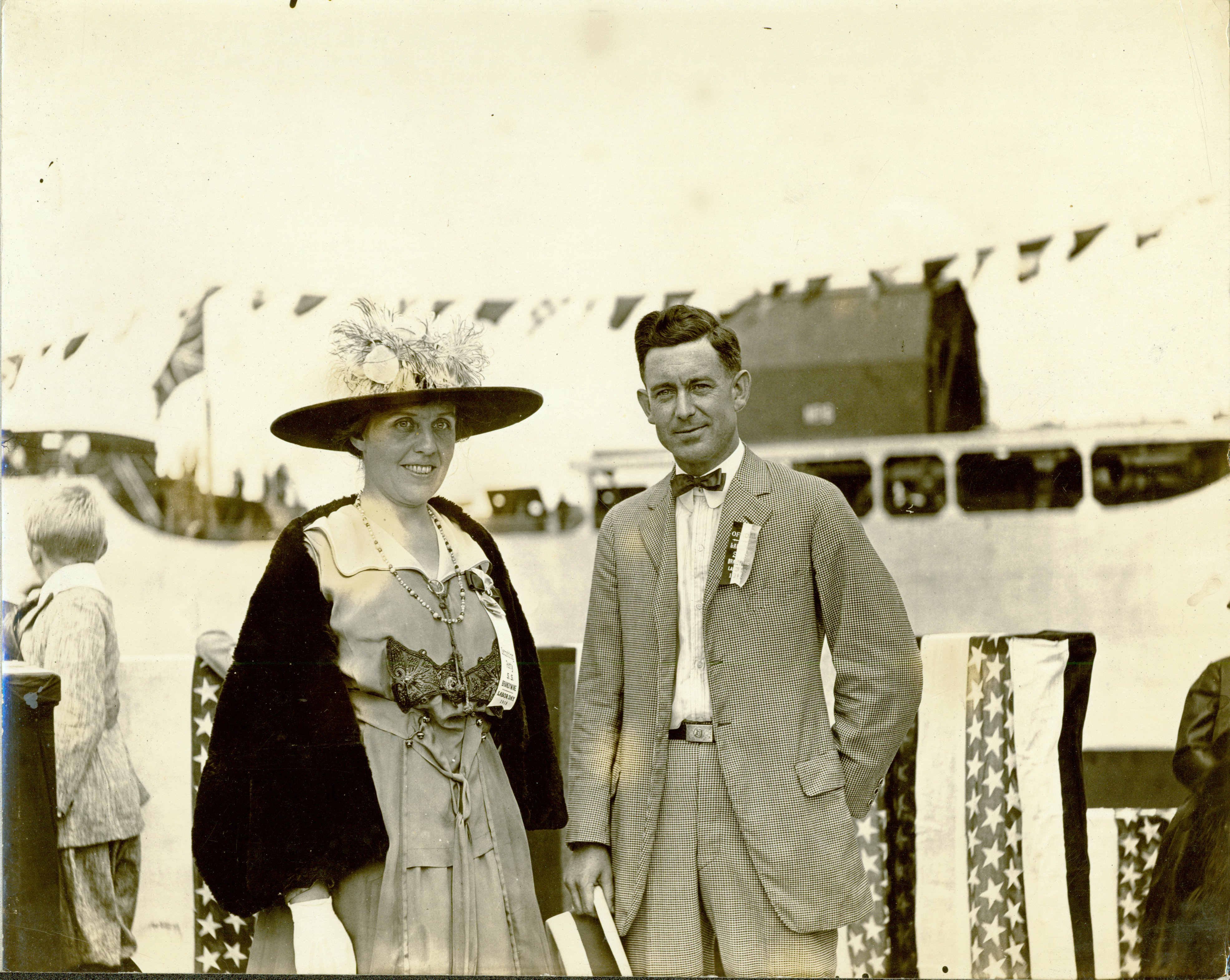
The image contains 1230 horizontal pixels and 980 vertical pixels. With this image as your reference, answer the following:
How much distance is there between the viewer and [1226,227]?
4.07 meters

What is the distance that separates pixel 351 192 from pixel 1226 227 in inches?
118

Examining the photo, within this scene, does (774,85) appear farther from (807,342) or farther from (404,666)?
(404,666)

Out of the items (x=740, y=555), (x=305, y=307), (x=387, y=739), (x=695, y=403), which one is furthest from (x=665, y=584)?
(x=305, y=307)

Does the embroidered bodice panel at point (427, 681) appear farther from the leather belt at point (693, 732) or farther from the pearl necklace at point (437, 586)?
the leather belt at point (693, 732)

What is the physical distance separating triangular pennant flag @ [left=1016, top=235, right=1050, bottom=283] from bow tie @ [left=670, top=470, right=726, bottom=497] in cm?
135

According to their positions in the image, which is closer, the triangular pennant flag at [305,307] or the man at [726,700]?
the man at [726,700]

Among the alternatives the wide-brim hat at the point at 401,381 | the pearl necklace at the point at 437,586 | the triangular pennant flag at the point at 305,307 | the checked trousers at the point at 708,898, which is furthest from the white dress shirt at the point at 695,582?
the triangular pennant flag at the point at 305,307

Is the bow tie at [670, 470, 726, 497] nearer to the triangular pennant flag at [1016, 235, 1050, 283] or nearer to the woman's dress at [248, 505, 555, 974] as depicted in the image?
the woman's dress at [248, 505, 555, 974]

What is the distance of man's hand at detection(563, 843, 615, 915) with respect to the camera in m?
3.56

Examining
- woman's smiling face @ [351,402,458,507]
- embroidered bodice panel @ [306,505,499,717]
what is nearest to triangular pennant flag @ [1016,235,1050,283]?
woman's smiling face @ [351,402,458,507]

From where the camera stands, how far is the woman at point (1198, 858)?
4.06 m

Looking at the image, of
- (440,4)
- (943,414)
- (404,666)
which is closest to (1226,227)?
(943,414)

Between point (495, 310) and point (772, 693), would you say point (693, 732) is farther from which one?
point (495, 310)

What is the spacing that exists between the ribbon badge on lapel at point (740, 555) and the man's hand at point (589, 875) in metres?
0.88
